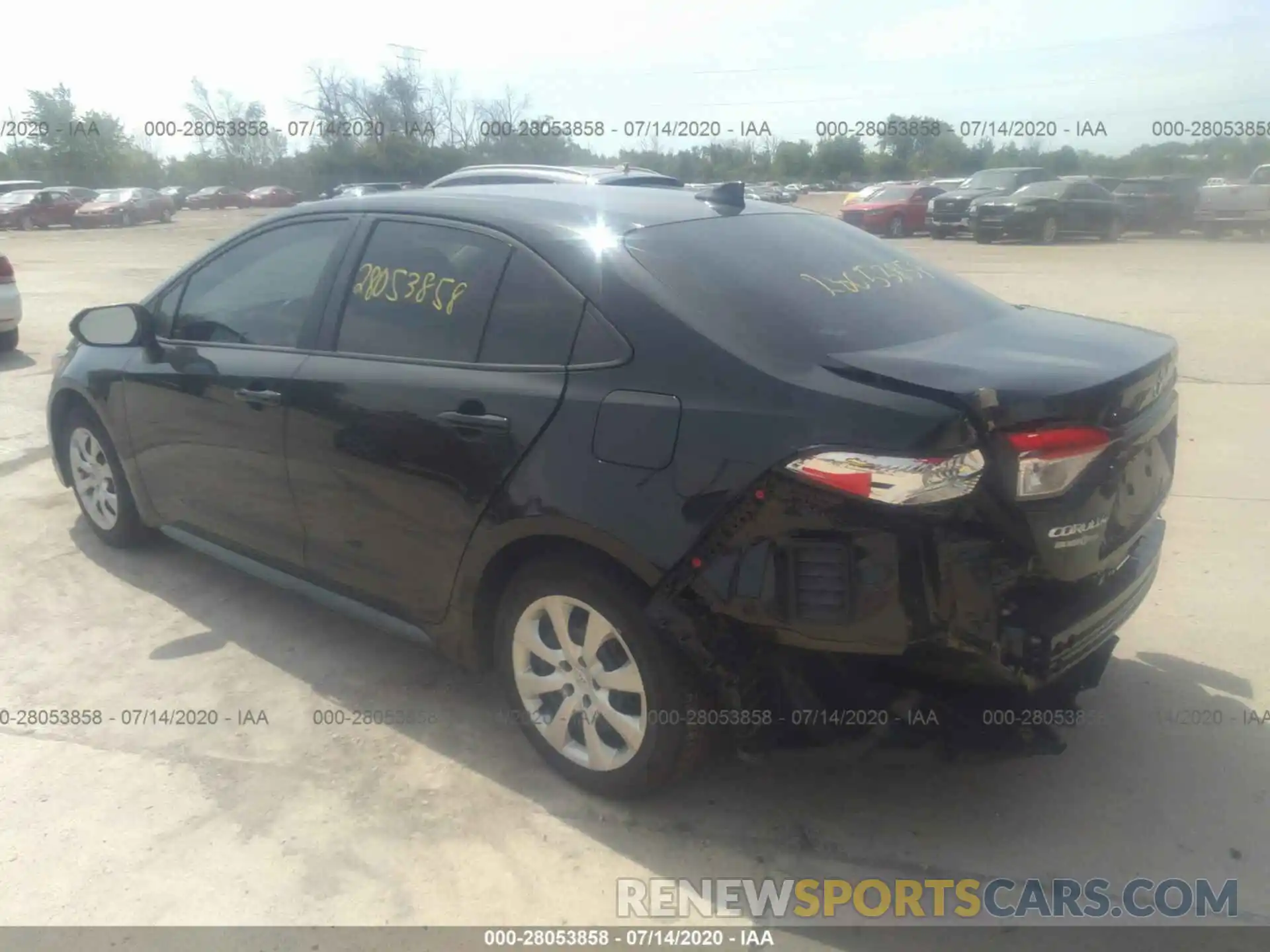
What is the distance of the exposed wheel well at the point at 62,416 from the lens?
4.88m

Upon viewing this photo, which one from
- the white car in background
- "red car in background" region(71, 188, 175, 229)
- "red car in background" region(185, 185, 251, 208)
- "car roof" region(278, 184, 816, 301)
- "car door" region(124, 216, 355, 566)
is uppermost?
"car roof" region(278, 184, 816, 301)

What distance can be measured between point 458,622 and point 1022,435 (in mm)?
1792

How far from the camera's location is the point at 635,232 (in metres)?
3.08

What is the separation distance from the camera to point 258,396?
373cm

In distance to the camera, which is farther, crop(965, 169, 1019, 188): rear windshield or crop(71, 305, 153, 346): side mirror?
crop(965, 169, 1019, 188): rear windshield

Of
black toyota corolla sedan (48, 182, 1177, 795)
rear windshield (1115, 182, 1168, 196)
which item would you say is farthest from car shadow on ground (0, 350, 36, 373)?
rear windshield (1115, 182, 1168, 196)

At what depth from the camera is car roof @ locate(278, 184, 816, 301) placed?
120 inches

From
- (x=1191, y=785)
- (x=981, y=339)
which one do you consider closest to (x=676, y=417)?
(x=981, y=339)

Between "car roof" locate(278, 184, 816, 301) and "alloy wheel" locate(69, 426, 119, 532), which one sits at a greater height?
"car roof" locate(278, 184, 816, 301)

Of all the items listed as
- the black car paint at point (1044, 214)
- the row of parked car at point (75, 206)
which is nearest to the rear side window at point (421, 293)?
the black car paint at point (1044, 214)

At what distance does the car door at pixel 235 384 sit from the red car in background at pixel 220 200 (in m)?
50.0

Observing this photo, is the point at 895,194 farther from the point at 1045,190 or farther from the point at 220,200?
the point at 220,200

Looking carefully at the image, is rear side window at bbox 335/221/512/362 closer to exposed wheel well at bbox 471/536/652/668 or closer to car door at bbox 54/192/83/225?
exposed wheel well at bbox 471/536/652/668

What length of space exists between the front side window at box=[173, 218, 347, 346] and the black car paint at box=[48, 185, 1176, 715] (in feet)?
0.26
